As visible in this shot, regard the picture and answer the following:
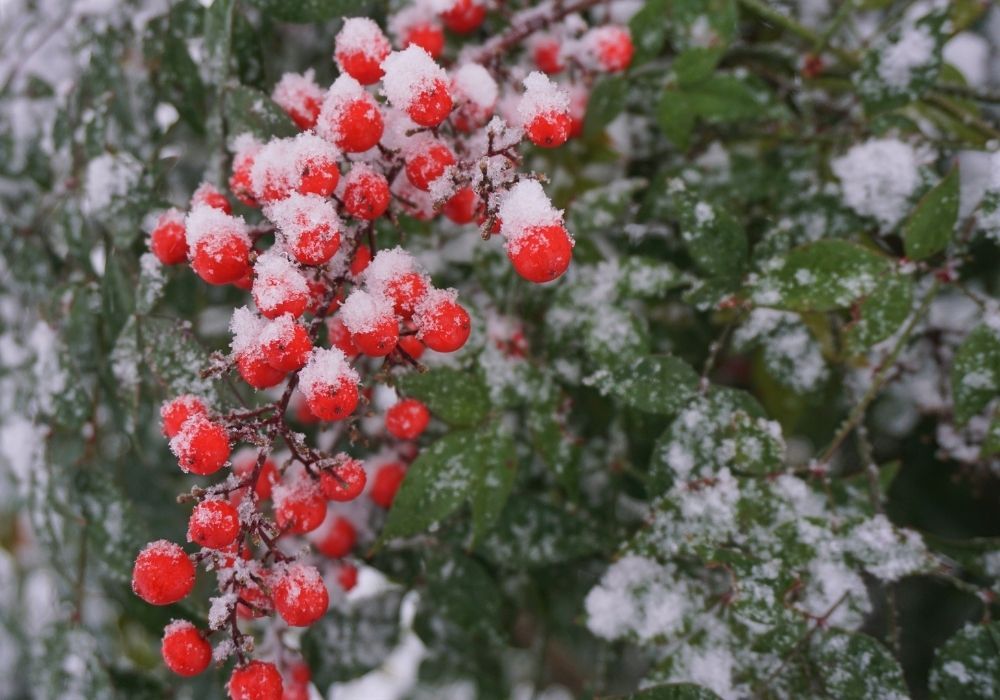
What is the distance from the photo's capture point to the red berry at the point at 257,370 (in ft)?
2.38

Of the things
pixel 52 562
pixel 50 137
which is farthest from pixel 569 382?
pixel 50 137

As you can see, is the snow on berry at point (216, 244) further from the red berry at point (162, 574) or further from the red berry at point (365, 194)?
the red berry at point (162, 574)

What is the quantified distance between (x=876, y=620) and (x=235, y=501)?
1.40m

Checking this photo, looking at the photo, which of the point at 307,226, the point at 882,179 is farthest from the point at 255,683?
the point at 882,179

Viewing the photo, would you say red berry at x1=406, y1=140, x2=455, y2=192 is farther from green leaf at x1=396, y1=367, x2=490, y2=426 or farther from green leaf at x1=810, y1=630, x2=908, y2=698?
green leaf at x1=810, y1=630, x2=908, y2=698

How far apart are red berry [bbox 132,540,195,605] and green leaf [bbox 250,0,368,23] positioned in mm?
637

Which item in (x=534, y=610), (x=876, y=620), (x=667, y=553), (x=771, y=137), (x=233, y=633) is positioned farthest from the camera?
(x=876, y=620)

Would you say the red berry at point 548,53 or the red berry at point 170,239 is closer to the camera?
the red berry at point 170,239

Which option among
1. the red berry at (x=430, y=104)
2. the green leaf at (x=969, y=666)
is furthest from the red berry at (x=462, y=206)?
the green leaf at (x=969, y=666)

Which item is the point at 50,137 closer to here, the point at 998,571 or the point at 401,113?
the point at 401,113

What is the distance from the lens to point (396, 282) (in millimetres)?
773

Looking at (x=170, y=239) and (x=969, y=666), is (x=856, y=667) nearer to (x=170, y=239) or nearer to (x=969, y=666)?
(x=969, y=666)

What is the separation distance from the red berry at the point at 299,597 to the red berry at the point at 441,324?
0.84 feet

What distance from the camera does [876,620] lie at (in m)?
1.66
